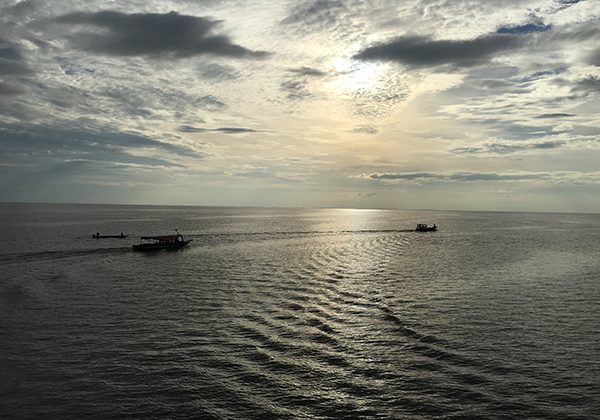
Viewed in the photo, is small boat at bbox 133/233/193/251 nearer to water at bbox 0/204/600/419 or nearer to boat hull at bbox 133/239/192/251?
boat hull at bbox 133/239/192/251

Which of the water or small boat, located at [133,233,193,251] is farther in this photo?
small boat, located at [133,233,193,251]

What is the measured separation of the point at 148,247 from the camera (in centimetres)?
9544

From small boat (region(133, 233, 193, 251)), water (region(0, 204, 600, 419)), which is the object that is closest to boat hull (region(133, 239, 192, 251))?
small boat (region(133, 233, 193, 251))

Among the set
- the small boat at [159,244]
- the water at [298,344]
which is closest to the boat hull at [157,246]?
the small boat at [159,244]

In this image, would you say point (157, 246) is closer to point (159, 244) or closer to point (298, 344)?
point (159, 244)

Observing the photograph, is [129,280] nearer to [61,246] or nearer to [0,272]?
[0,272]

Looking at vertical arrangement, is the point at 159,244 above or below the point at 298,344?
above

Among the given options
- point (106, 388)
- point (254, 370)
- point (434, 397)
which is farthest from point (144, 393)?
point (434, 397)

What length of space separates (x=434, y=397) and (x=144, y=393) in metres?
16.4

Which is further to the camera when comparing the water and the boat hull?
the boat hull

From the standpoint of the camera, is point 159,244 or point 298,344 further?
point 159,244

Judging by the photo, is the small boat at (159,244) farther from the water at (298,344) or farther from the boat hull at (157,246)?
the water at (298,344)

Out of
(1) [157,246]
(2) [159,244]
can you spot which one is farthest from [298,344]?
(2) [159,244]

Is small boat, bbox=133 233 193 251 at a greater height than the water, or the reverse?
small boat, bbox=133 233 193 251
